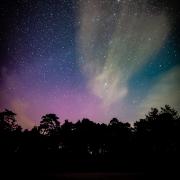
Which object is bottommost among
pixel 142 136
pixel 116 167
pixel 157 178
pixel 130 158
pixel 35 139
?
pixel 157 178

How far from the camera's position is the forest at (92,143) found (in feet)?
124

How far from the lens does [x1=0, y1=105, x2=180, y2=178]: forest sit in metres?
37.7

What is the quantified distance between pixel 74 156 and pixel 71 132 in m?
10.8

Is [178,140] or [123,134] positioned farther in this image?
[123,134]

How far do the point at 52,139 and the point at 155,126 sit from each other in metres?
29.7

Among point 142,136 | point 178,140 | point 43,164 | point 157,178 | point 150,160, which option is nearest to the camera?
point 157,178

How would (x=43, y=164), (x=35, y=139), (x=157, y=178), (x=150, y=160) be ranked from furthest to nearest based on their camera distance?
(x=35, y=139)
(x=150, y=160)
(x=43, y=164)
(x=157, y=178)

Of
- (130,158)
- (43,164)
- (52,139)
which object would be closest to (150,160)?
(130,158)

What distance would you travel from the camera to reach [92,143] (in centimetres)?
5803

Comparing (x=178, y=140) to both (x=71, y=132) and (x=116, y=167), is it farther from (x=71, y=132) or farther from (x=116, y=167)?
(x=71, y=132)

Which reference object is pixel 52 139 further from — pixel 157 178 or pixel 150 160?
pixel 157 178

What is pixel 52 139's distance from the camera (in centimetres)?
5575

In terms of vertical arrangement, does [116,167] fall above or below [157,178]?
above

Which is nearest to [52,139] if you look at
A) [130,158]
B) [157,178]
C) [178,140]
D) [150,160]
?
[130,158]
